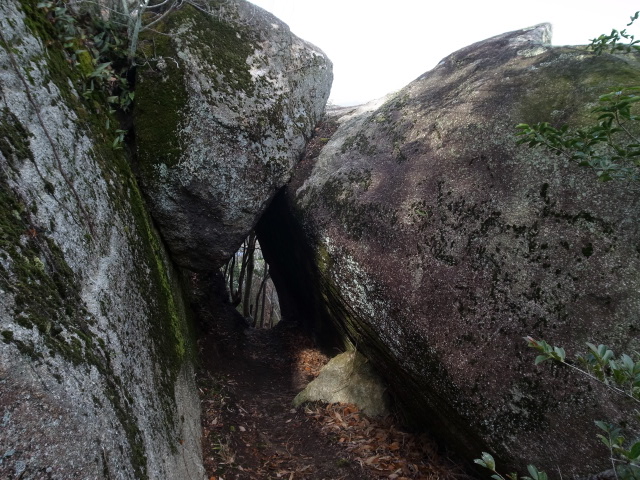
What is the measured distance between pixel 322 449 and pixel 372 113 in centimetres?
512

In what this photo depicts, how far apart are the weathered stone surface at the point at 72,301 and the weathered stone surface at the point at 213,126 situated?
0.77 m

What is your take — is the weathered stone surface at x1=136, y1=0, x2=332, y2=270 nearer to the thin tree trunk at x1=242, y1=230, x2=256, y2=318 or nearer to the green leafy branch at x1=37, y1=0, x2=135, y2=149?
the green leafy branch at x1=37, y1=0, x2=135, y2=149

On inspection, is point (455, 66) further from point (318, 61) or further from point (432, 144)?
point (318, 61)

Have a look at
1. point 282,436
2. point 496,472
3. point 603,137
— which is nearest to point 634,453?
point 496,472

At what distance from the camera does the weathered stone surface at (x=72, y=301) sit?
1.92 meters

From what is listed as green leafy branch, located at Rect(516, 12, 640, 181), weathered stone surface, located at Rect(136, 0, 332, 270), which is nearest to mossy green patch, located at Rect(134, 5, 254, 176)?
weathered stone surface, located at Rect(136, 0, 332, 270)

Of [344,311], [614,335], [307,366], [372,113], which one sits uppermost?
[372,113]

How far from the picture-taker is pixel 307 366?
27.2ft

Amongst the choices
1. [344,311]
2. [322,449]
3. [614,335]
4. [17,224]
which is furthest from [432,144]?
[17,224]

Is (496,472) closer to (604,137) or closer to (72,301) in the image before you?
(604,137)

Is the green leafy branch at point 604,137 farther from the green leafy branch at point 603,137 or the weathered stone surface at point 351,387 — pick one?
the weathered stone surface at point 351,387

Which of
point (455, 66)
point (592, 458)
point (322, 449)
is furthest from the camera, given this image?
point (455, 66)

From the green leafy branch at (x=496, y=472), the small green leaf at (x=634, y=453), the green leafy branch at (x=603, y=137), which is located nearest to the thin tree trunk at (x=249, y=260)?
the green leafy branch at (x=603, y=137)

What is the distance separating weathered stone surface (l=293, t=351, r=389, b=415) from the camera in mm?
5867
